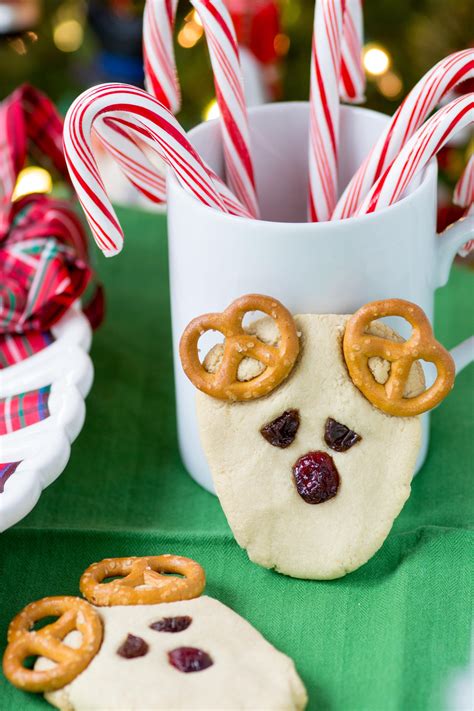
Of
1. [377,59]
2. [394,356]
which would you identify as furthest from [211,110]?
[394,356]

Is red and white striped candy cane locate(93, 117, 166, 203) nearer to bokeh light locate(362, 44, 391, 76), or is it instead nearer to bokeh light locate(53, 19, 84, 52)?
bokeh light locate(362, 44, 391, 76)

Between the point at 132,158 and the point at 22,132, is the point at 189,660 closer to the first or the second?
the point at 132,158

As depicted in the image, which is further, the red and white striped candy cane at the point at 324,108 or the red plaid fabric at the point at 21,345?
the red plaid fabric at the point at 21,345

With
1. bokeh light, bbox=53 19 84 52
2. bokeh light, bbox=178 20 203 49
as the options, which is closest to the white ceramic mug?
bokeh light, bbox=178 20 203 49

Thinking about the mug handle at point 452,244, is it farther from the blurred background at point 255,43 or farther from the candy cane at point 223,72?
the blurred background at point 255,43

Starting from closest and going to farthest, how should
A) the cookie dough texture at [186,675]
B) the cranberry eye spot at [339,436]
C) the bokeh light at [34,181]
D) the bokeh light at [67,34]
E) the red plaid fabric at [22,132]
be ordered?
the cookie dough texture at [186,675], the cranberry eye spot at [339,436], the red plaid fabric at [22,132], the bokeh light at [34,181], the bokeh light at [67,34]

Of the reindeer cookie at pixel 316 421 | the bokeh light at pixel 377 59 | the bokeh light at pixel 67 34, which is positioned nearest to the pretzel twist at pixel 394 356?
the reindeer cookie at pixel 316 421
